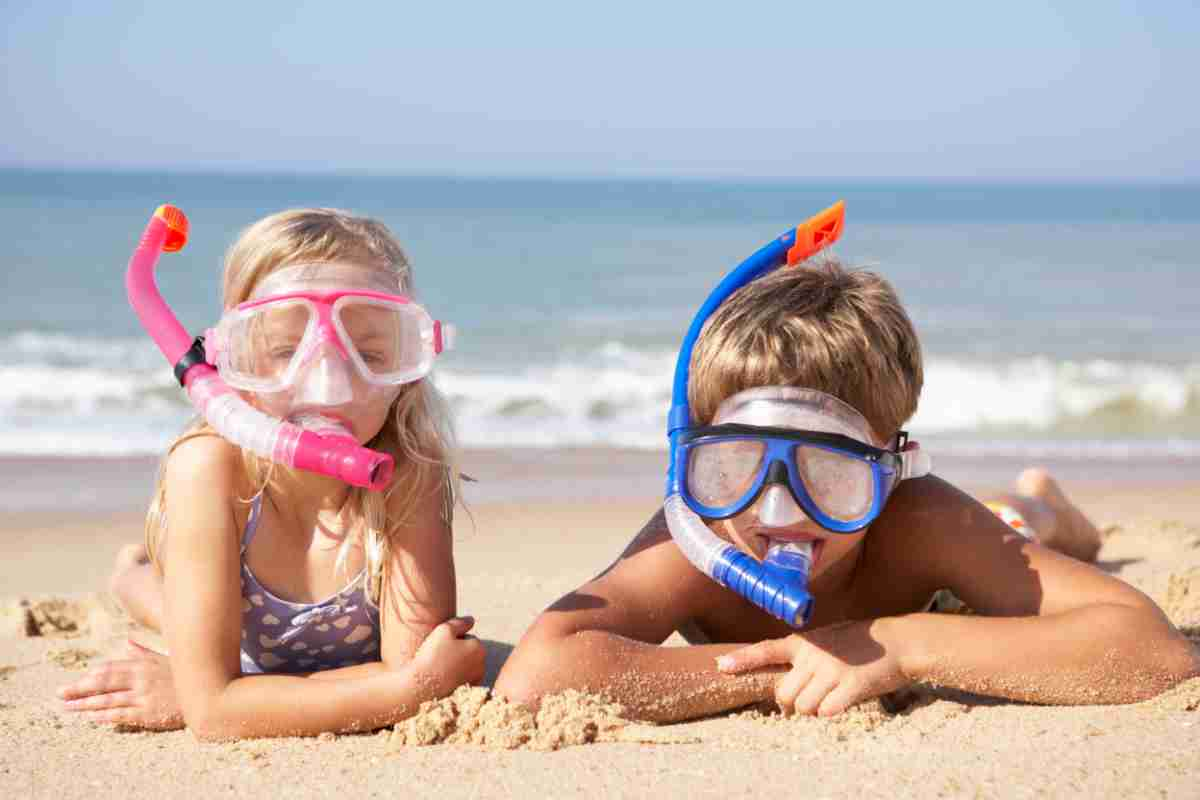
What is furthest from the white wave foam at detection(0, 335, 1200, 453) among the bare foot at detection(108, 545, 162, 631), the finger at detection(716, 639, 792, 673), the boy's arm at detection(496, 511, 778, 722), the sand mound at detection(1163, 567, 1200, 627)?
the finger at detection(716, 639, 792, 673)

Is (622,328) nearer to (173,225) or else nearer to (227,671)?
(173,225)

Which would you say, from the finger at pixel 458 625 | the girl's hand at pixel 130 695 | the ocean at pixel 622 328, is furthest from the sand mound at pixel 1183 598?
the girl's hand at pixel 130 695

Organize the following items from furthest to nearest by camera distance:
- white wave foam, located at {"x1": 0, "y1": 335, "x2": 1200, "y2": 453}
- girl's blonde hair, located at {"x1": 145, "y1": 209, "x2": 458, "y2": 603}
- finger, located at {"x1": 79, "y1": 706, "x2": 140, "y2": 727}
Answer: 1. white wave foam, located at {"x1": 0, "y1": 335, "x2": 1200, "y2": 453}
2. finger, located at {"x1": 79, "y1": 706, "x2": 140, "y2": 727}
3. girl's blonde hair, located at {"x1": 145, "y1": 209, "x2": 458, "y2": 603}

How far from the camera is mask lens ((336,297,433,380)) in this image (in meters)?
2.95

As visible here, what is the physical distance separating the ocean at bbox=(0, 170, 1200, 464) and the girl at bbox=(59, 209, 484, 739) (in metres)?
1.20

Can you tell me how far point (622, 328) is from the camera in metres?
15.1

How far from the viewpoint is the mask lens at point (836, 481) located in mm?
2818

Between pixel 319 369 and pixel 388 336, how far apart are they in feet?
0.63

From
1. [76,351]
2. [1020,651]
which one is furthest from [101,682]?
[76,351]

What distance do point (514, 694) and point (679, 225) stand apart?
107 feet

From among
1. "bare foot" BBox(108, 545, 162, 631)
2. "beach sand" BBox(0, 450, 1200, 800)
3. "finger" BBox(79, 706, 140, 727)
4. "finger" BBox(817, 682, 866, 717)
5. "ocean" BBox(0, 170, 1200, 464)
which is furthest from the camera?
"ocean" BBox(0, 170, 1200, 464)

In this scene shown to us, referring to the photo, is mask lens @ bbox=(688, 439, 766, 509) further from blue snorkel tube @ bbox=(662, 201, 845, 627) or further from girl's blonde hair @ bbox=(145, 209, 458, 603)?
girl's blonde hair @ bbox=(145, 209, 458, 603)

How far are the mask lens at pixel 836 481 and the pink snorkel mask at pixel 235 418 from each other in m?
0.88

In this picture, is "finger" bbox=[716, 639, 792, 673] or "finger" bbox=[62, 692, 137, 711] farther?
"finger" bbox=[62, 692, 137, 711]
